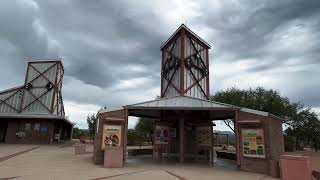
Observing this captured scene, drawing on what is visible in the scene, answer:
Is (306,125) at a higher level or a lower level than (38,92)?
lower

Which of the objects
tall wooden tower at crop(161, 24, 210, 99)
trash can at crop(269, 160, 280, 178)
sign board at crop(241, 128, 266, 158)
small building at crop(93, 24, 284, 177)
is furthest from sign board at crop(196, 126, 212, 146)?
trash can at crop(269, 160, 280, 178)

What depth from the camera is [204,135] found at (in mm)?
21062

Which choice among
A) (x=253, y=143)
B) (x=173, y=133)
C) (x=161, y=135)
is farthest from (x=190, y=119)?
(x=253, y=143)

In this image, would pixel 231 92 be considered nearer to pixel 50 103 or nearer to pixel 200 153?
pixel 200 153

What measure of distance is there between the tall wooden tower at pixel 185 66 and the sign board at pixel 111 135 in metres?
9.25

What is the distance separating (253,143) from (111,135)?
8525mm

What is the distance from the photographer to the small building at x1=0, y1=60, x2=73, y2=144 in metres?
35.6

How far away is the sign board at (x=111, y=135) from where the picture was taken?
17161mm

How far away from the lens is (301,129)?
3988 centimetres

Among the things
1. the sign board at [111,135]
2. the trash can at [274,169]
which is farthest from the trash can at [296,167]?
the sign board at [111,135]

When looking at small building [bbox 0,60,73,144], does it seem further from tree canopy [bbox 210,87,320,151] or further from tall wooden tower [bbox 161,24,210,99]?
tree canopy [bbox 210,87,320,151]

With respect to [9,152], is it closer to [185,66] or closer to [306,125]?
[185,66]

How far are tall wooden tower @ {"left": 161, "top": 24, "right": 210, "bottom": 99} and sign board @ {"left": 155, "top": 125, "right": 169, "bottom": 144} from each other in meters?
5.09

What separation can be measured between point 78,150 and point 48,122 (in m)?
14.0
